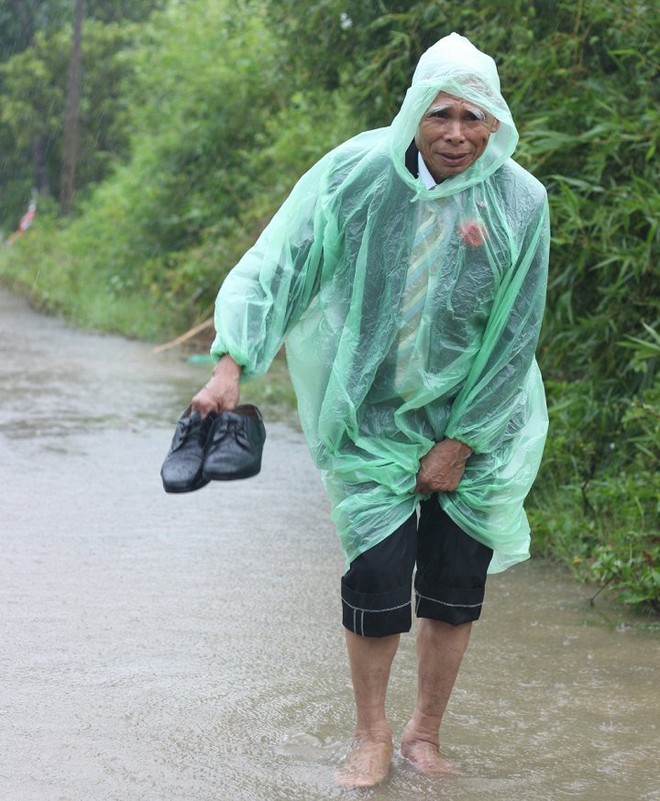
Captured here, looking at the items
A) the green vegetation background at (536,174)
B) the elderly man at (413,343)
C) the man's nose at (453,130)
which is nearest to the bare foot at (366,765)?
the elderly man at (413,343)

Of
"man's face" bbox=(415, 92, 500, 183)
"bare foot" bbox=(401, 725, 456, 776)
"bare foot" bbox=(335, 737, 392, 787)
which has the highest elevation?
"man's face" bbox=(415, 92, 500, 183)

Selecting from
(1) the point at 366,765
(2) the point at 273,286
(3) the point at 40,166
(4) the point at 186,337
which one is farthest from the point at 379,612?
(3) the point at 40,166

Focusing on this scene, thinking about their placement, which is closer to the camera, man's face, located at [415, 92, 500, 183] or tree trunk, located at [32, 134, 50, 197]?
man's face, located at [415, 92, 500, 183]

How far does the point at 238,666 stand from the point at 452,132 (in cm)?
191

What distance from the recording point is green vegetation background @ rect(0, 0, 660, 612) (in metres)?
5.85

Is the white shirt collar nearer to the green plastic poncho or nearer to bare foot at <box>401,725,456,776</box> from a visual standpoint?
the green plastic poncho

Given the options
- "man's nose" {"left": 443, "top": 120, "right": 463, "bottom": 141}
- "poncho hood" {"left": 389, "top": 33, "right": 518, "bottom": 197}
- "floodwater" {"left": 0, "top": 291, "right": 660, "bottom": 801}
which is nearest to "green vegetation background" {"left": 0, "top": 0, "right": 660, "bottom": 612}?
"floodwater" {"left": 0, "top": 291, "right": 660, "bottom": 801}

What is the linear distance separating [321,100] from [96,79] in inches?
995

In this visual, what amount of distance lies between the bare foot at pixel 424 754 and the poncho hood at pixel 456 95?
1.39m

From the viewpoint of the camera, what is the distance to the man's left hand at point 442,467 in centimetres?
351

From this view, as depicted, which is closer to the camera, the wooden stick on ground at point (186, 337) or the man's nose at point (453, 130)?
the man's nose at point (453, 130)

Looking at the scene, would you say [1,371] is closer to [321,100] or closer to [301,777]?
[321,100]

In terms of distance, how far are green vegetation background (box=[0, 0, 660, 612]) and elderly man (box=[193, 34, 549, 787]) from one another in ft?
5.11

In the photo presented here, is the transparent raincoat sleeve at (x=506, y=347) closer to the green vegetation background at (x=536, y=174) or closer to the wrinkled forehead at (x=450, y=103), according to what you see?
the wrinkled forehead at (x=450, y=103)
